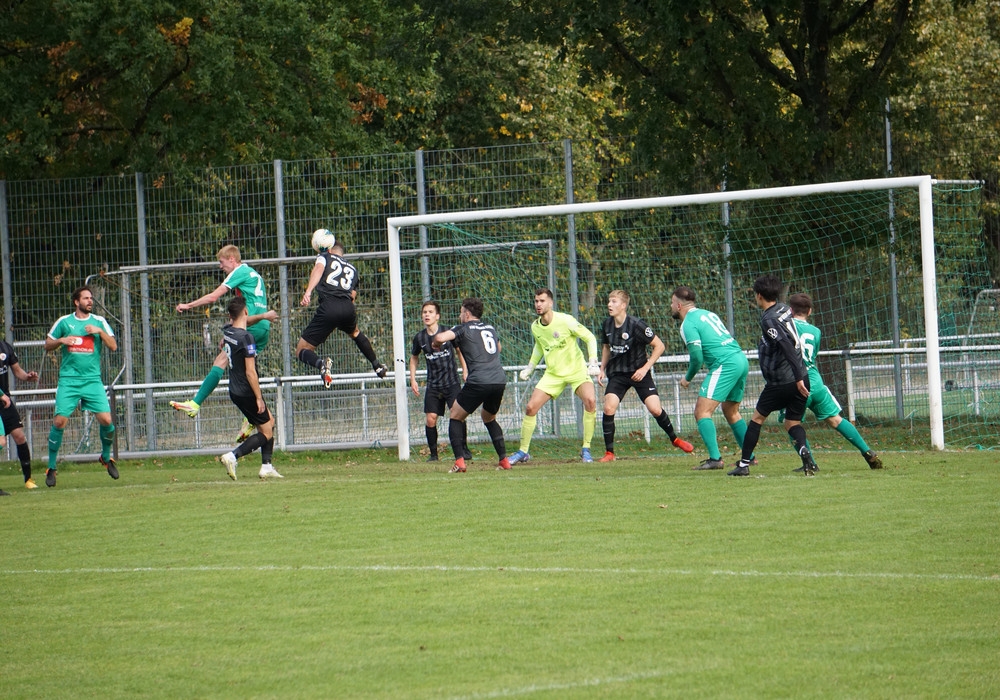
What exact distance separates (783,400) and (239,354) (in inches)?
221

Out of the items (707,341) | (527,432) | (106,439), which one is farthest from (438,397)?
(707,341)

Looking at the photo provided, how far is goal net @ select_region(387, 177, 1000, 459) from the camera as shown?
54.1 ft

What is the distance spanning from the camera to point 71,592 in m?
7.57

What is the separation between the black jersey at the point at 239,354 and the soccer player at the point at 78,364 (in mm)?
2109

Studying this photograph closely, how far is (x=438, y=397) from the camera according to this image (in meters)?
15.7

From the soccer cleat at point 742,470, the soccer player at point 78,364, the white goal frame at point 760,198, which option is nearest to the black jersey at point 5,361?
Answer: the soccer player at point 78,364

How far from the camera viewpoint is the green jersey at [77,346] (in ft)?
46.6

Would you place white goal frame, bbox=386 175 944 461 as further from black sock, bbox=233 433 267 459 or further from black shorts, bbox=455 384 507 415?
black sock, bbox=233 433 267 459

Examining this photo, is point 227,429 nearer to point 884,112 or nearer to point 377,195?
point 377,195

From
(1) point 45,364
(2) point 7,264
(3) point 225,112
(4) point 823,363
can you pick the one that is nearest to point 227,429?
(1) point 45,364

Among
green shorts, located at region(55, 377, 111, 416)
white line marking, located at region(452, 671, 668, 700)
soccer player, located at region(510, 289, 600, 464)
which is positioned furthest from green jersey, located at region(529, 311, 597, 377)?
white line marking, located at region(452, 671, 668, 700)

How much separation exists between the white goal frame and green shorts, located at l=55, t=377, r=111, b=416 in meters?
3.66

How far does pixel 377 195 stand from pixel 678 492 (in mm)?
9195

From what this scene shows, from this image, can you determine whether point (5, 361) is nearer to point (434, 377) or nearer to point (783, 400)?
point (434, 377)
